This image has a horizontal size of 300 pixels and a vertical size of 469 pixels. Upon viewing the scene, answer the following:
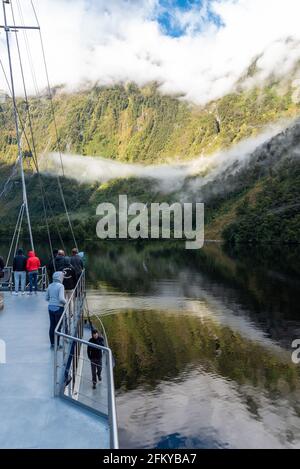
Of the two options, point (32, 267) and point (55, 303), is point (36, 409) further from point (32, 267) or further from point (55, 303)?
point (32, 267)

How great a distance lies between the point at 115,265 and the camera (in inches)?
4299

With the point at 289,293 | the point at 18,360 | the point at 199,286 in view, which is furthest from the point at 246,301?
the point at 18,360

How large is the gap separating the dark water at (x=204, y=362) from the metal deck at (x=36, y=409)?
374 inches

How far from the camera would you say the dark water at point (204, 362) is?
24.1 meters

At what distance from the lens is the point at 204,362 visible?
3525cm

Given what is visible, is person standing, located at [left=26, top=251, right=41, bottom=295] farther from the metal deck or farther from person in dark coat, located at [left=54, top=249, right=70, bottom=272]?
the metal deck

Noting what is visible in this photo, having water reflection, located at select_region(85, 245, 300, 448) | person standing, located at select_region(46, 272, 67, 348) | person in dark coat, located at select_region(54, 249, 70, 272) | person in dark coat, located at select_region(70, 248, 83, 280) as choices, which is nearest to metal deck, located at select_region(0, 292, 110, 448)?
person standing, located at select_region(46, 272, 67, 348)

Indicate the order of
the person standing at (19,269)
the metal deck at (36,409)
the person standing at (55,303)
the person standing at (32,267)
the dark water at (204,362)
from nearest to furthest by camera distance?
the metal deck at (36,409) → the person standing at (55,303) → the dark water at (204,362) → the person standing at (19,269) → the person standing at (32,267)

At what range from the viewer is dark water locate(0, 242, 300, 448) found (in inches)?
949

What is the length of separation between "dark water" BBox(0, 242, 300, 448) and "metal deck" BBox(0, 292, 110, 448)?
9.51m

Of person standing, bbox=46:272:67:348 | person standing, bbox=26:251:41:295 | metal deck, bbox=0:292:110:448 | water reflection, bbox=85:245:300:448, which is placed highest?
person standing, bbox=26:251:41:295

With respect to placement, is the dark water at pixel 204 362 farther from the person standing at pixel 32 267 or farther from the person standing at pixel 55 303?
the person standing at pixel 55 303

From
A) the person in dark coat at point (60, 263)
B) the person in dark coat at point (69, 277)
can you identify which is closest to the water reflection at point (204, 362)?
the person in dark coat at point (69, 277)

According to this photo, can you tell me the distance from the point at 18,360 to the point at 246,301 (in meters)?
50.1
